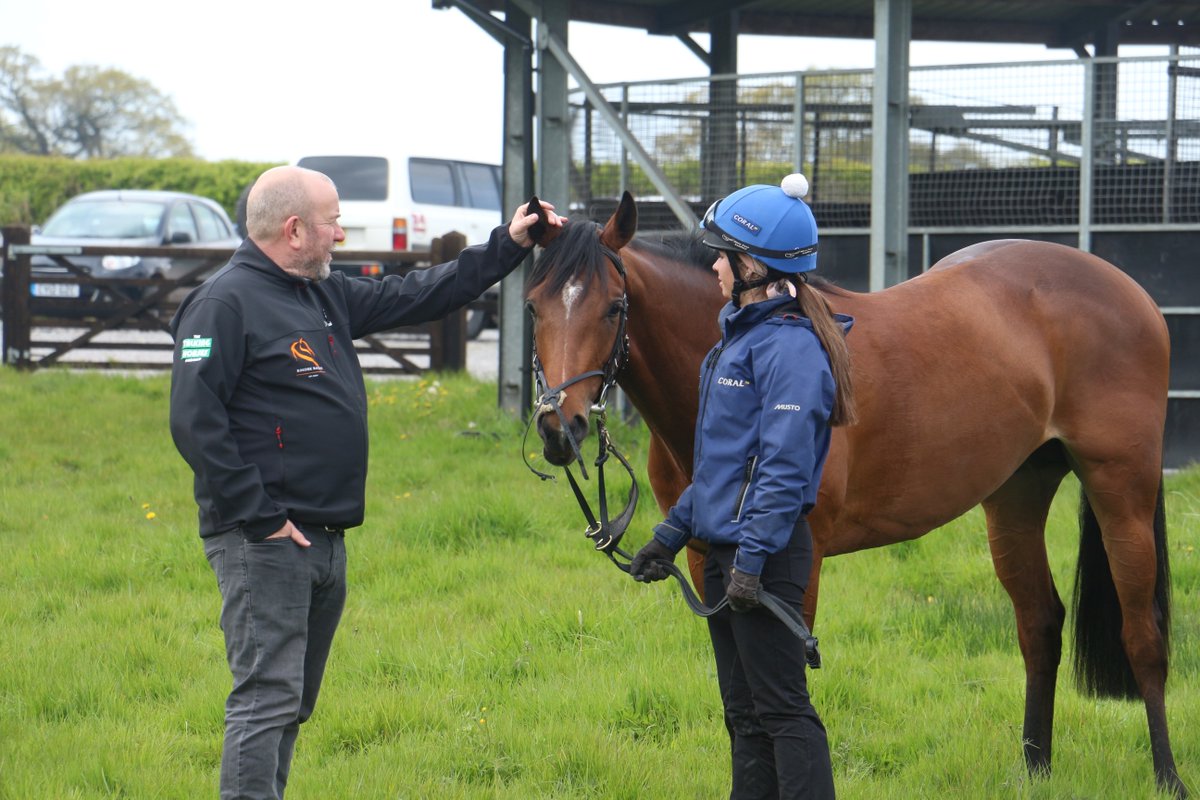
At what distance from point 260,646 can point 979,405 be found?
247 cm

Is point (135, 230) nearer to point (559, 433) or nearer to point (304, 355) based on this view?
point (304, 355)

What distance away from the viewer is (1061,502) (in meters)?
7.53

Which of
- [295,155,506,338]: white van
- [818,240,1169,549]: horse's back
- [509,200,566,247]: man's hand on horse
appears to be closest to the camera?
[509,200,566,247]: man's hand on horse

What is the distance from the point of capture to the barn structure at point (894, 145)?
7922 mm

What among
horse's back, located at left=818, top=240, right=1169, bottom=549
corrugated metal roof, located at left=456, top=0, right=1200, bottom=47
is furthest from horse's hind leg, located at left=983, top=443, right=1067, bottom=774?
corrugated metal roof, located at left=456, top=0, right=1200, bottom=47

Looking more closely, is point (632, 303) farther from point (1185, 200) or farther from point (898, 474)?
point (1185, 200)

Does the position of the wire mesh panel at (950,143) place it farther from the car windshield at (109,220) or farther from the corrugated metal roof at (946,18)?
the car windshield at (109,220)

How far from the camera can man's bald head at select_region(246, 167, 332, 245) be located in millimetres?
3213

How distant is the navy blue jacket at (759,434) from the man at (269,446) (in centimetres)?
91

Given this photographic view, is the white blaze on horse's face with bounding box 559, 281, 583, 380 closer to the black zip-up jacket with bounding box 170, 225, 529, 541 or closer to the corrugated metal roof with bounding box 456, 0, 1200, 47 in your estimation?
the black zip-up jacket with bounding box 170, 225, 529, 541

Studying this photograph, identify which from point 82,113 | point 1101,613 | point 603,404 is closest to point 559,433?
point 603,404

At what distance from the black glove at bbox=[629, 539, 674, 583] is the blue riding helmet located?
79 centimetres

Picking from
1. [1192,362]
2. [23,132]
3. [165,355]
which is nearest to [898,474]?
[1192,362]

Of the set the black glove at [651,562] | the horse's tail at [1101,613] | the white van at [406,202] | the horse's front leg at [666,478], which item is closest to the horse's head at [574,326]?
the black glove at [651,562]
